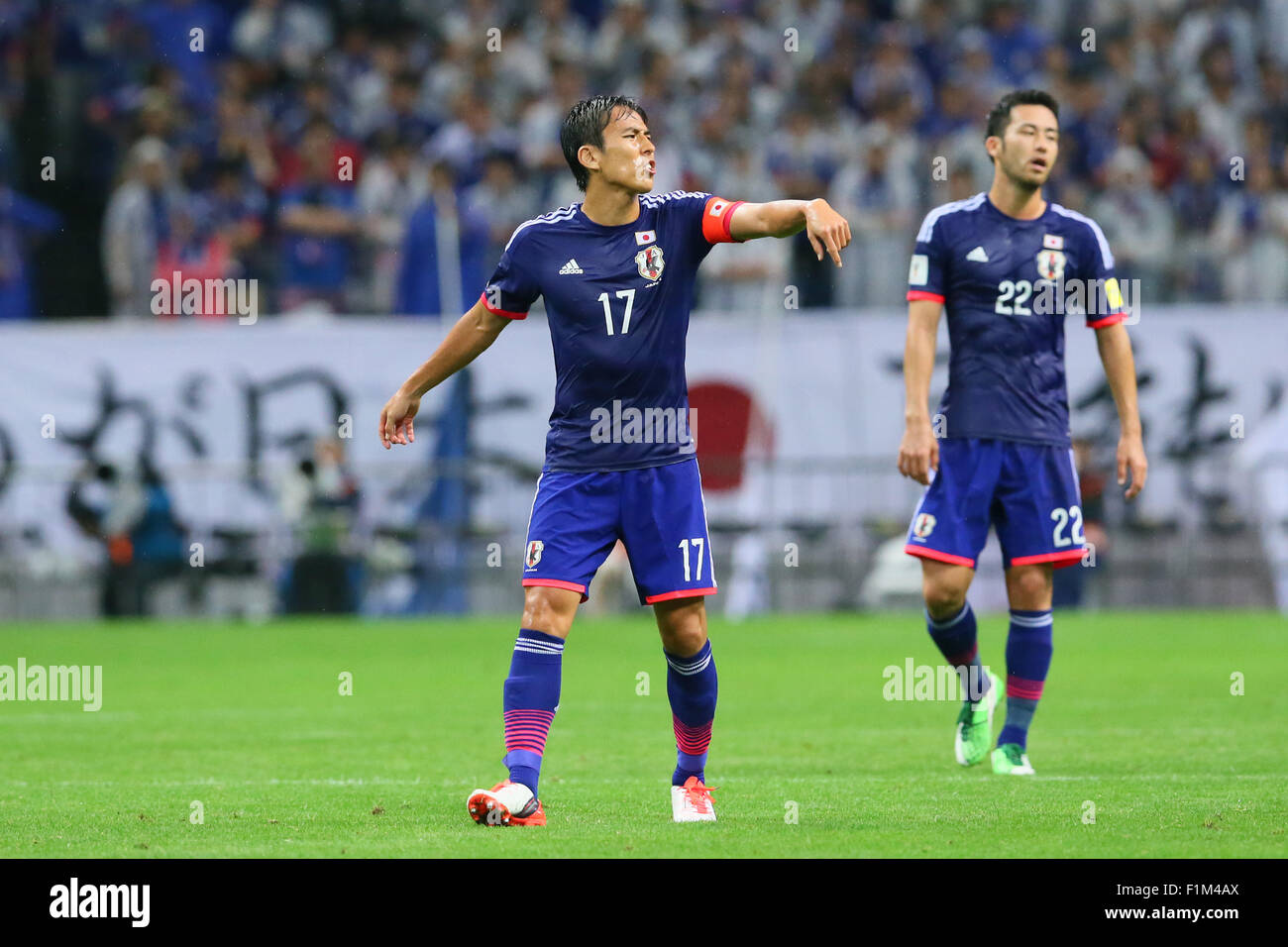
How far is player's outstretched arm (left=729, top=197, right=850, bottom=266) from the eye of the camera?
A: 22.2 ft

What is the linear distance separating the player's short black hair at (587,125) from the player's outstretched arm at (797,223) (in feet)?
1.88

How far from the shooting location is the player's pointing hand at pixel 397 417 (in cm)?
775

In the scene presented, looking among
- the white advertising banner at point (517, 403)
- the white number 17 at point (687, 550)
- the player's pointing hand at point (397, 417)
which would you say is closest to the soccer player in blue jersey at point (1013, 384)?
the white number 17 at point (687, 550)

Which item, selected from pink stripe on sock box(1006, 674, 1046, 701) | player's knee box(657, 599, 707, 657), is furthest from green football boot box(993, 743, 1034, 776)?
player's knee box(657, 599, 707, 657)

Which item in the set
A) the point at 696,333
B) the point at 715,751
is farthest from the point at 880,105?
the point at 715,751

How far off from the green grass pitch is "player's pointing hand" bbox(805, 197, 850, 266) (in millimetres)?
1927

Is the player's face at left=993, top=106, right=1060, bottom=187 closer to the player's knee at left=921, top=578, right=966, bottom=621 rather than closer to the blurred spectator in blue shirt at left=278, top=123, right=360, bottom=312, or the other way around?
the player's knee at left=921, top=578, right=966, bottom=621

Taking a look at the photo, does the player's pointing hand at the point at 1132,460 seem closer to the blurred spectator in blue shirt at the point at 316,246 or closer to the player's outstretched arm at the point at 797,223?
the player's outstretched arm at the point at 797,223

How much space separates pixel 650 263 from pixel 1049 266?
2.40 meters

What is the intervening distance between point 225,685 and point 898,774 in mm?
6558

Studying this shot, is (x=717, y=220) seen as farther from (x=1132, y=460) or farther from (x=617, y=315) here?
(x=1132, y=460)

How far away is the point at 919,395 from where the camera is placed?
8.90 m

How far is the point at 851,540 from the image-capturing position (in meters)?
20.7
